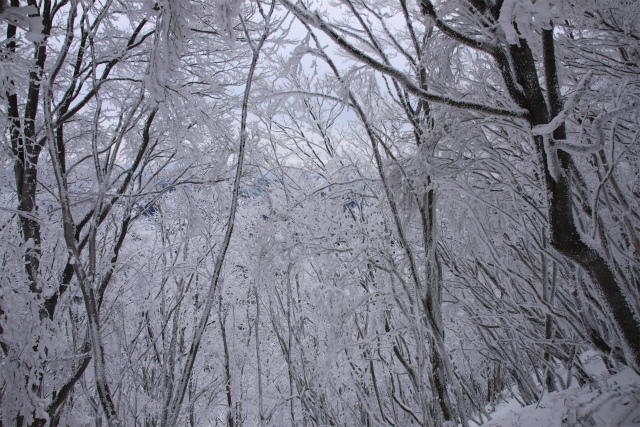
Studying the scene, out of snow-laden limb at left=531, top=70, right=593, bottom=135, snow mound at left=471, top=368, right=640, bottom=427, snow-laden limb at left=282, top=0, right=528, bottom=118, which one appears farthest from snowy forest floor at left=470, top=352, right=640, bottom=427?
snow-laden limb at left=282, top=0, right=528, bottom=118

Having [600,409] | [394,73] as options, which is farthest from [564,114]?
[600,409]

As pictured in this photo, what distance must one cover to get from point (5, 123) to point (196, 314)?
7.64 m

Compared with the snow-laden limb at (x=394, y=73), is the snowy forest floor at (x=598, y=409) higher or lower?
lower

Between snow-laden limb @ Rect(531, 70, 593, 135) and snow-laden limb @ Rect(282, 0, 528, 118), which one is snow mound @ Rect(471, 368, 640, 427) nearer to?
snow-laden limb @ Rect(531, 70, 593, 135)

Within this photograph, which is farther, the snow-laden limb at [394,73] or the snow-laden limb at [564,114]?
the snow-laden limb at [394,73]

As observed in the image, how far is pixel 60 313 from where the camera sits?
347 centimetres

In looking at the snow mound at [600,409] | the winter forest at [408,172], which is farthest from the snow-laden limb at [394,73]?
the snow mound at [600,409]

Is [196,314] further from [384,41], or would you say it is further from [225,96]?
[384,41]

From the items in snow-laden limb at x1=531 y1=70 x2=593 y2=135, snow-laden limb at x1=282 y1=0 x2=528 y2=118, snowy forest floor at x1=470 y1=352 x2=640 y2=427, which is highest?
snow-laden limb at x1=282 y1=0 x2=528 y2=118

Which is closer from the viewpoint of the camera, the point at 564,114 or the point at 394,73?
the point at 564,114

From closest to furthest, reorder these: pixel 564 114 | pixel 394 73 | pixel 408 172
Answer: pixel 564 114 < pixel 394 73 < pixel 408 172

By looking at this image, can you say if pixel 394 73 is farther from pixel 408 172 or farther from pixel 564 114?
pixel 408 172

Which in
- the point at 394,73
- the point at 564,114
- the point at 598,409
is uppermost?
the point at 394,73

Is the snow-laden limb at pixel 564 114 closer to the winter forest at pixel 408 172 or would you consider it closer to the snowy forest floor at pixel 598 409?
the winter forest at pixel 408 172
